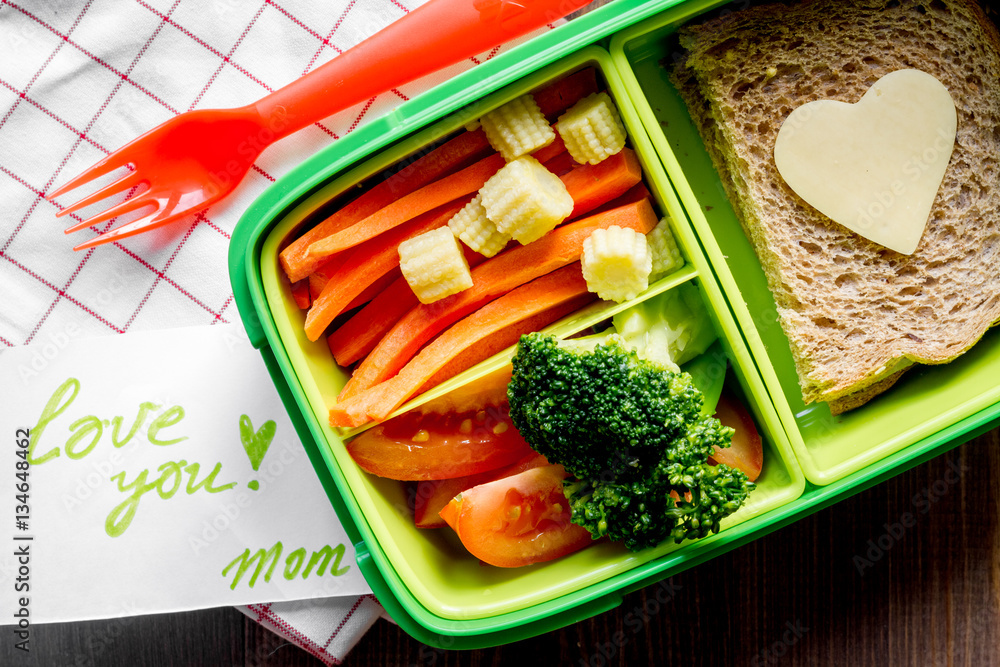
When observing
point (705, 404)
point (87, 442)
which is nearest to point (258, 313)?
point (87, 442)

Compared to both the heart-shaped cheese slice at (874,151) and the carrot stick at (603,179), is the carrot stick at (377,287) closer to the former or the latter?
the carrot stick at (603,179)

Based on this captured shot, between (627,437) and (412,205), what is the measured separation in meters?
0.68

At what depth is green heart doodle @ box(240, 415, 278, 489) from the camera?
169 centimetres

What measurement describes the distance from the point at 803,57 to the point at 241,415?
167cm

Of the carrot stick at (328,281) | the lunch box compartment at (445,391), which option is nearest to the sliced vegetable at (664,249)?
the lunch box compartment at (445,391)

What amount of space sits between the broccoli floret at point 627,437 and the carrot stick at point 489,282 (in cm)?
18

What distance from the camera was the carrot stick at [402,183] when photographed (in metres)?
1.43

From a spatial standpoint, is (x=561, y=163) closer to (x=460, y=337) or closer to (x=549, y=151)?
(x=549, y=151)

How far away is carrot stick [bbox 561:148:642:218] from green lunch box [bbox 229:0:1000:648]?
4 cm

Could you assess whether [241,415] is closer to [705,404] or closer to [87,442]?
[87,442]

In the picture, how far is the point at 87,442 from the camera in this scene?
1.71m

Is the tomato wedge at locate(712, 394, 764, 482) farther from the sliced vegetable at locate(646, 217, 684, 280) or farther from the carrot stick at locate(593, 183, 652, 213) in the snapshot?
the carrot stick at locate(593, 183, 652, 213)

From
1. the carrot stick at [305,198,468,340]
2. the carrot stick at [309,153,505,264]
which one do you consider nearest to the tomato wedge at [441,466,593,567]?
the carrot stick at [305,198,468,340]

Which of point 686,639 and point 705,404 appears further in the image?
point 686,639
